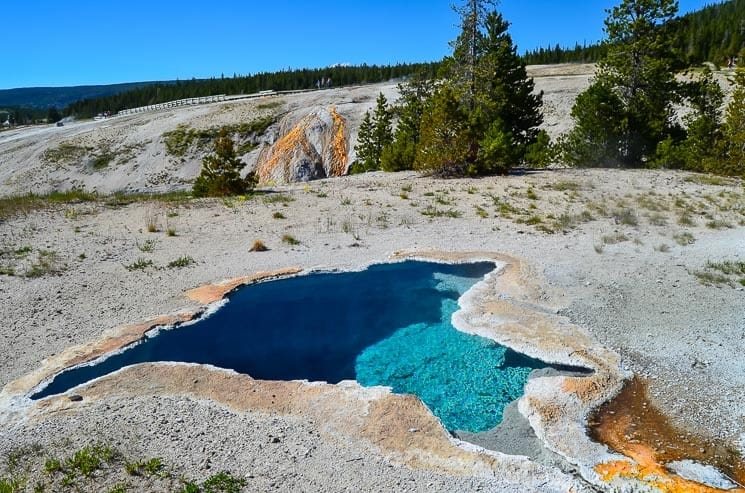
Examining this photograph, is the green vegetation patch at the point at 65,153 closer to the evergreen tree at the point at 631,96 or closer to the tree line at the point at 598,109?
the tree line at the point at 598,109

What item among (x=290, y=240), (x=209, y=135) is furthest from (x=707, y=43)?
(x=290, y=240)

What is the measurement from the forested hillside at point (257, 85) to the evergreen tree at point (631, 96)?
8215cm

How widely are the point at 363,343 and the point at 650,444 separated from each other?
4747 millimetres

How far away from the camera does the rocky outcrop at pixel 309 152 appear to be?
44625 mm

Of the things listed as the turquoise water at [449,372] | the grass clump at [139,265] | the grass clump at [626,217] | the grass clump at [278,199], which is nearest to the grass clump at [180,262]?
the grass clump at [139,265]

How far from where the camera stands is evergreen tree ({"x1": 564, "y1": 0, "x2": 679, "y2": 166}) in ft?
78.7

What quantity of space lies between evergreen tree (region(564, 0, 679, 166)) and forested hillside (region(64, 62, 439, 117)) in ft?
270

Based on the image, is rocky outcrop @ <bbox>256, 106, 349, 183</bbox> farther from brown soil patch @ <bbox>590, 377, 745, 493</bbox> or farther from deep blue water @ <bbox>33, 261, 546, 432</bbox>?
brown soil patch @ <bbox>590, 377, 745, 493</bbox>

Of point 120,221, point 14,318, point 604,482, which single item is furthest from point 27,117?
point 604,482

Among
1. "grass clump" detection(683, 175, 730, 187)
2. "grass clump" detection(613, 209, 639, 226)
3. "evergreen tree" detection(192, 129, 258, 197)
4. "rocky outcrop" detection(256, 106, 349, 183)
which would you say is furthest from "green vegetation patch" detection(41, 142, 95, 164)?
"grass clump" detection(683, 175, 730, 187)

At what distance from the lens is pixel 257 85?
10550 cm

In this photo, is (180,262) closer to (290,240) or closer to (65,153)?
(290,240)

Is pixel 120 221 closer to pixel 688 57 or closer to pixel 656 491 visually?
pixel 656 491

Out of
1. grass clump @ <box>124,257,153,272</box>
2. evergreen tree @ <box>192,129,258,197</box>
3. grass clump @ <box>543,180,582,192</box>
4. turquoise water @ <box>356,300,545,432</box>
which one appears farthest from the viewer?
evergreen tree @ <box>192,129,258,197</box>
